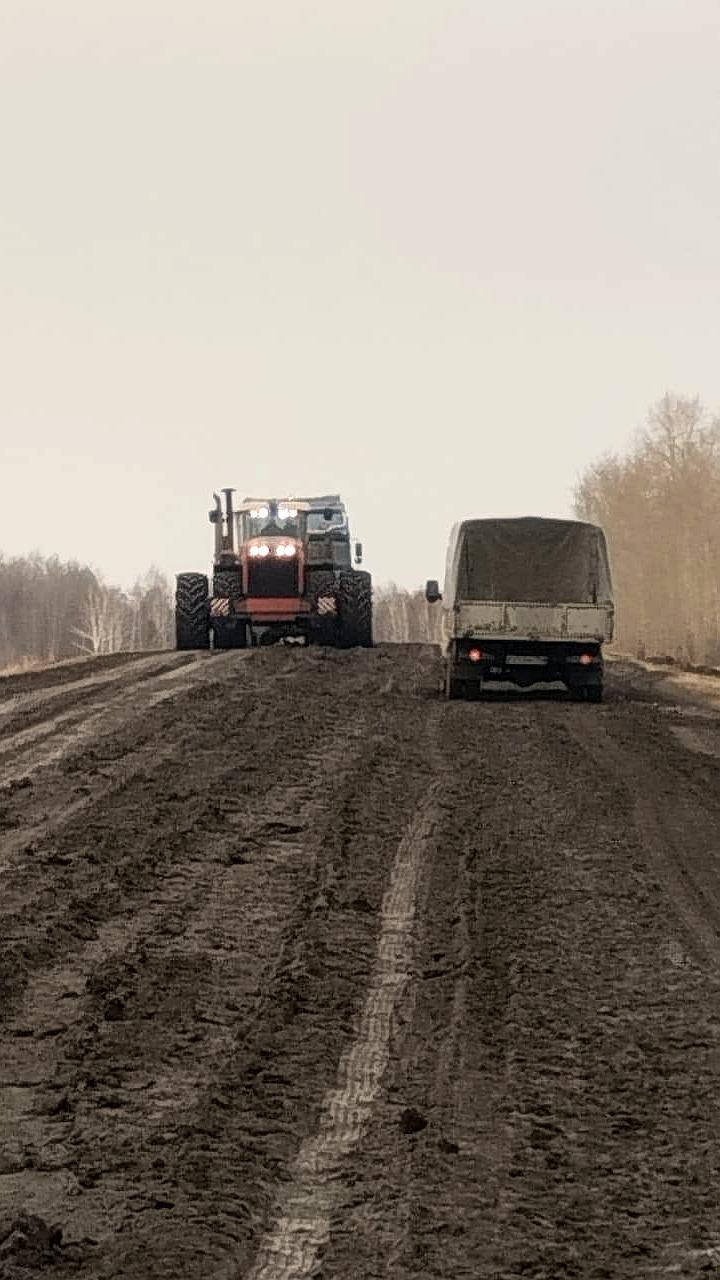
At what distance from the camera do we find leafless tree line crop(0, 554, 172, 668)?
127688mm

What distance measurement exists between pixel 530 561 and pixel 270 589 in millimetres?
9612

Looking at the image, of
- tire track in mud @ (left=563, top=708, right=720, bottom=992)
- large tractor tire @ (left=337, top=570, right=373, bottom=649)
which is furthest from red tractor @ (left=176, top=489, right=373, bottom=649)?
tire track in mud @ (left=563, top=708, right=720, bottom=992)

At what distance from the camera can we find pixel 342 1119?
5566 millimetres

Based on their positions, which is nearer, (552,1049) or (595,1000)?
(552,1049)

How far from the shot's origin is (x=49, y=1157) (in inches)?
204

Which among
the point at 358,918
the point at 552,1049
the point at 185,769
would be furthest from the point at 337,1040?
the point at 185,769

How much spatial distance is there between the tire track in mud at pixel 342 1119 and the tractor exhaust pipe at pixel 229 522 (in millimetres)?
23048

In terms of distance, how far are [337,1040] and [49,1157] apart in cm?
168

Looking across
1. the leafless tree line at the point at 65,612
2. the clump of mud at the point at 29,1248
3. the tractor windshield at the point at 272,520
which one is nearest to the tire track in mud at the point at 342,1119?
the clump of mud at the point at 29,1248

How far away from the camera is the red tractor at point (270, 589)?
31.0m

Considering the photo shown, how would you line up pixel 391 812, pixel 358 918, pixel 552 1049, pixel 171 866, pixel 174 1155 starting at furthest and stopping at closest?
pixel 391 812 < pixel 171 866 < pixel 358 918 < pixel 552 1049 < pixel 174 1155

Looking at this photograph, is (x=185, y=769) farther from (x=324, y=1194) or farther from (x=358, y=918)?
(x=324, y=1194)

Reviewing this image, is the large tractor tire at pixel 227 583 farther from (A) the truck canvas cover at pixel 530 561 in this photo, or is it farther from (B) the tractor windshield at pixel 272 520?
(A) the truck canvas cover at pixel 530 561

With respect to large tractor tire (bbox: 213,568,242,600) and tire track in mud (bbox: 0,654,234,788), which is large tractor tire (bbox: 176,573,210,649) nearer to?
large tractor tire (bbox: 213,568,242,600)
